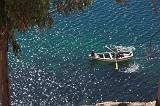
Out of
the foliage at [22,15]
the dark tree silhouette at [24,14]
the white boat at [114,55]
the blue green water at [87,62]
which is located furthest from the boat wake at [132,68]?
the foliage at [22,15]

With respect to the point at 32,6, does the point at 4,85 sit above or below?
below

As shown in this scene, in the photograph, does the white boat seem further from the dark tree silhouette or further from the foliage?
the foliage

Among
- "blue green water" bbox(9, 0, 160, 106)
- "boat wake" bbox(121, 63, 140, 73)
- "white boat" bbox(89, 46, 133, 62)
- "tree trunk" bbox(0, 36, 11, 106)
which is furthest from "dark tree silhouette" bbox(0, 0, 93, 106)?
"white boat" bbox(89, 46, 133, 62)

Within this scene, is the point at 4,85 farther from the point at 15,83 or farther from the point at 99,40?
the point at 99,40

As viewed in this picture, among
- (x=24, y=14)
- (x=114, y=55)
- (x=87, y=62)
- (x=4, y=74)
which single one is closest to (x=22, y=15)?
(x=24, y=14)

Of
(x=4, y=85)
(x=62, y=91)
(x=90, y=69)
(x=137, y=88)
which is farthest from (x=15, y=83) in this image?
(x=4, y=85)

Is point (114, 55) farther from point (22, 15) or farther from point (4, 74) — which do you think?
point (22, 15)

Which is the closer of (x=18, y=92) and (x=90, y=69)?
(x=18, y=92)
